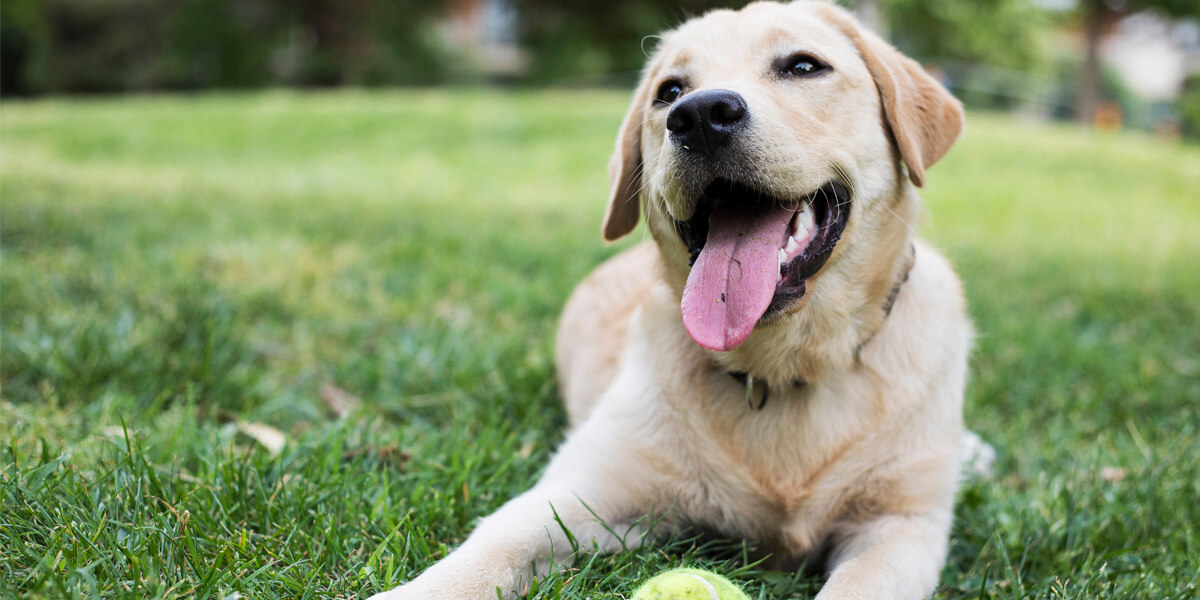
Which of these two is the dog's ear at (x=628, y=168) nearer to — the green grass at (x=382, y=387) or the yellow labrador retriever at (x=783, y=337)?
the yellow labrador retriever at (x=783, y=337)

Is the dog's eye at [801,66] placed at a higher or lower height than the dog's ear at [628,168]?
higher

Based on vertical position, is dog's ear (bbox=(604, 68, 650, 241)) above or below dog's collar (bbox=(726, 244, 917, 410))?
above

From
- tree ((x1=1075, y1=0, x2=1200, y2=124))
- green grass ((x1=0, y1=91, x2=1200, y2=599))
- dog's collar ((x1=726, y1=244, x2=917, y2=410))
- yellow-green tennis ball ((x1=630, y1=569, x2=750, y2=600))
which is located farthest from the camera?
tree ((x1=1075, y1=0, x2=1200, y2=124))

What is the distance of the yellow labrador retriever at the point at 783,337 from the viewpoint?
2387mm

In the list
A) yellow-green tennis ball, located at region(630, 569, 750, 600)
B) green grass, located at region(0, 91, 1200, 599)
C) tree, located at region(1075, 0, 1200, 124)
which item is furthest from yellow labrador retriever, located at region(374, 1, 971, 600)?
tree, located at region(1075, 0, 1200, 124)

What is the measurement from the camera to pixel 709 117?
7.69ft

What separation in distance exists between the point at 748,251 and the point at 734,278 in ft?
0.31

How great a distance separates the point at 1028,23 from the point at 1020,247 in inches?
1315

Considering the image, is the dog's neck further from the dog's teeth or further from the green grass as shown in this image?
the green grass

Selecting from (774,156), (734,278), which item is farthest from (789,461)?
(774,156)

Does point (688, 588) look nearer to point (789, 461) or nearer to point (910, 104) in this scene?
point (789, 461)

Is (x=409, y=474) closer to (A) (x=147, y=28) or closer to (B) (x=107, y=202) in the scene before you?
(B) (x=107, y=202)

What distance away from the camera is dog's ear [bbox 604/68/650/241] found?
300cm

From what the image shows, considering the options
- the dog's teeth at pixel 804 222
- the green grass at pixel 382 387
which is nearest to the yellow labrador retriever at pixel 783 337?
the dog's teeth at pixel 804 222
